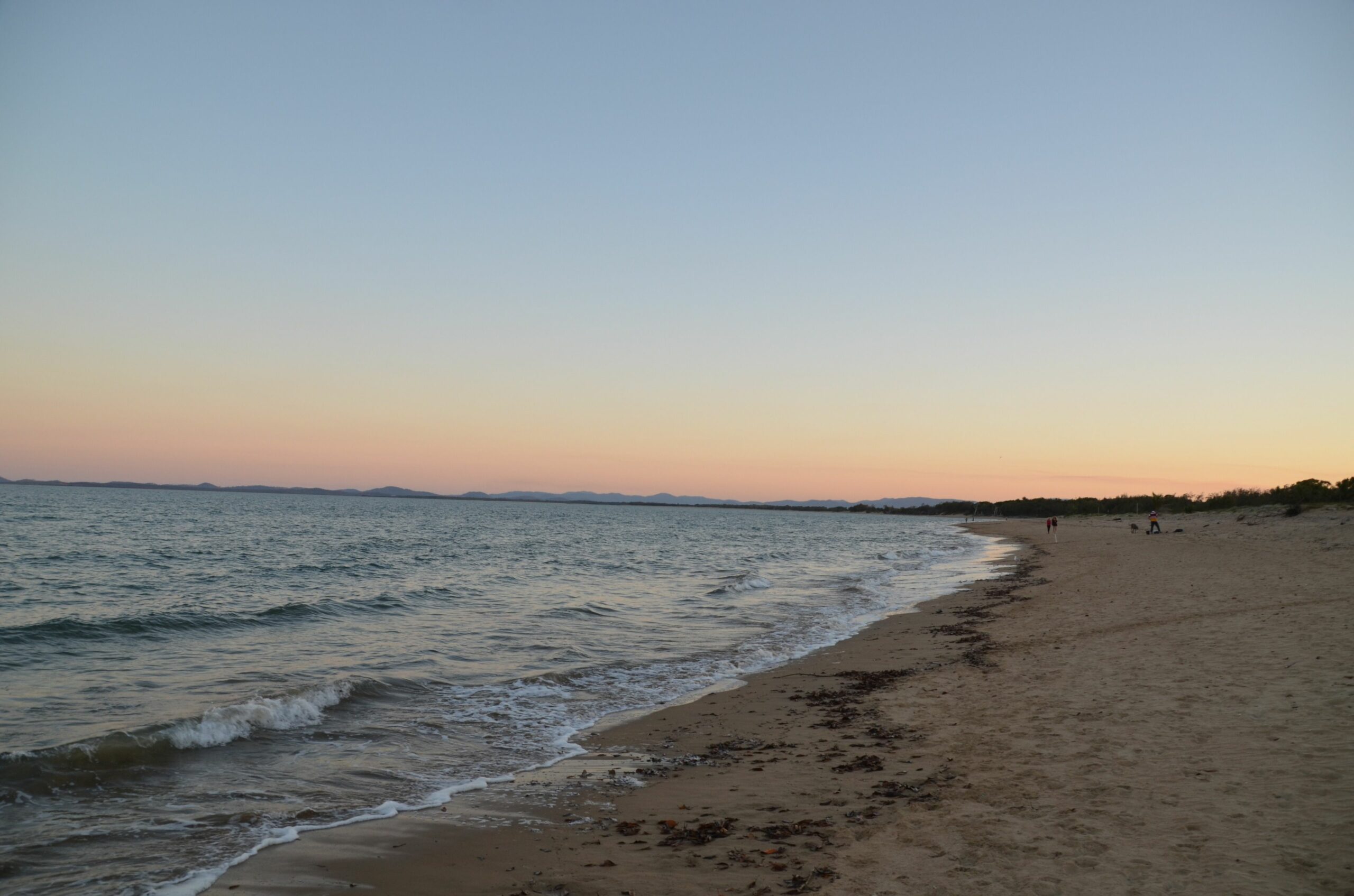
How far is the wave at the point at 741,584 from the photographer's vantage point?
86.6ft

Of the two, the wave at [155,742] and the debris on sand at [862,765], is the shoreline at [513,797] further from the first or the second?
the wave at [155,742]

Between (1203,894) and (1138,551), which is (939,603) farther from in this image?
(1203,894)

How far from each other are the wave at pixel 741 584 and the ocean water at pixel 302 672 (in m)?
0.25

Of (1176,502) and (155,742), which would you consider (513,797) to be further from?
(1176,502)

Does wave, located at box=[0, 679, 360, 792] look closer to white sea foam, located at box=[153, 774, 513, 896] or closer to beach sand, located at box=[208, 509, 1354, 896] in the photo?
white sea foam, located at box=[153, 774, 513, 896]

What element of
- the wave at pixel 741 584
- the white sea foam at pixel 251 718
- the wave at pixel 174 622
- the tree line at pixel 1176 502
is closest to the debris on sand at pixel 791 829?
the white sea foam at pixel 251 718

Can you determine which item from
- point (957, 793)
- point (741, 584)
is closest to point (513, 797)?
point (957, 793)

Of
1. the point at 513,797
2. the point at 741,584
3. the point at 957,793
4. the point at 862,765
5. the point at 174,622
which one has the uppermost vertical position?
the point at 957,793

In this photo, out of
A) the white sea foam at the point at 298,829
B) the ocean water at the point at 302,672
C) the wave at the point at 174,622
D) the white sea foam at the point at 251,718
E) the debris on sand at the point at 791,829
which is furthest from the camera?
the wave at the point at 174,622

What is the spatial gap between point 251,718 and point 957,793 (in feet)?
27.3

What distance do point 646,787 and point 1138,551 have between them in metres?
30.6

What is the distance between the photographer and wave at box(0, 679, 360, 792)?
24.9ft

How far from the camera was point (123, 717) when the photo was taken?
31.5 ft

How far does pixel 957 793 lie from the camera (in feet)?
21.6
